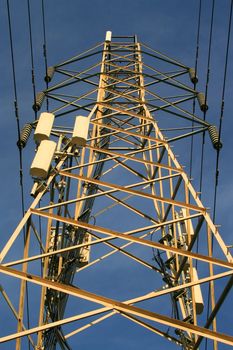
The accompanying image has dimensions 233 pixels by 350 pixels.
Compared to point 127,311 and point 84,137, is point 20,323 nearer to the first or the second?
point 127,311

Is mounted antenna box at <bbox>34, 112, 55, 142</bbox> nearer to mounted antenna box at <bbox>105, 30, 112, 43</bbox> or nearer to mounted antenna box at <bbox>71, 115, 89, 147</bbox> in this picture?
mounted antenna box at <bbox>71, 115, 89, 147</bbox>

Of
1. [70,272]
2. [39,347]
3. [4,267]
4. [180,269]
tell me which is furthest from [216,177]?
[4,267]

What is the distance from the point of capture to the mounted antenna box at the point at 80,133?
42.9ft

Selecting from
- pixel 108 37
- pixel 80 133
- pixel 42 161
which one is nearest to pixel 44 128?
pixel 80 133

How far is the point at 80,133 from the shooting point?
43.1 ft

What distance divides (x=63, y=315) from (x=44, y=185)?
3.01 metres

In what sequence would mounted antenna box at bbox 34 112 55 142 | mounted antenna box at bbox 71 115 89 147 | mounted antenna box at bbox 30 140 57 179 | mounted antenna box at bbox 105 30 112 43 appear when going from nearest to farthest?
1. mounted antenna box at bbox 30 140 57 179
2. mounted antenna box at bbox 71 115 89 147
3. mounted antenna box at bbox 34 112 55 142
4. mounted antenna box at bbox 105 30 112 43

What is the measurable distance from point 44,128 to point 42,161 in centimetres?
176

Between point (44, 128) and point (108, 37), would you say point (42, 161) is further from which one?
point (108, 37)

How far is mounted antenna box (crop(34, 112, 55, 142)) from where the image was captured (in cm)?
1338

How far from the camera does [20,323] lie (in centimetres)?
994

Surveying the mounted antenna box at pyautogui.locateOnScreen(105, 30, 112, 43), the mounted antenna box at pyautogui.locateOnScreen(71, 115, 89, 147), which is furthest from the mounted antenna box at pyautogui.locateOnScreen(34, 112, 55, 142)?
the mounted antenna box at pyautogui.locateOnScreen(105, 30, 112, 43)

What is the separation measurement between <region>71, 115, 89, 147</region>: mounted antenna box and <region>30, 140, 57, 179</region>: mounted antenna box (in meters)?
0.90

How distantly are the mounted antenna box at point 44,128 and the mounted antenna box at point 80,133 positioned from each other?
635 mm
